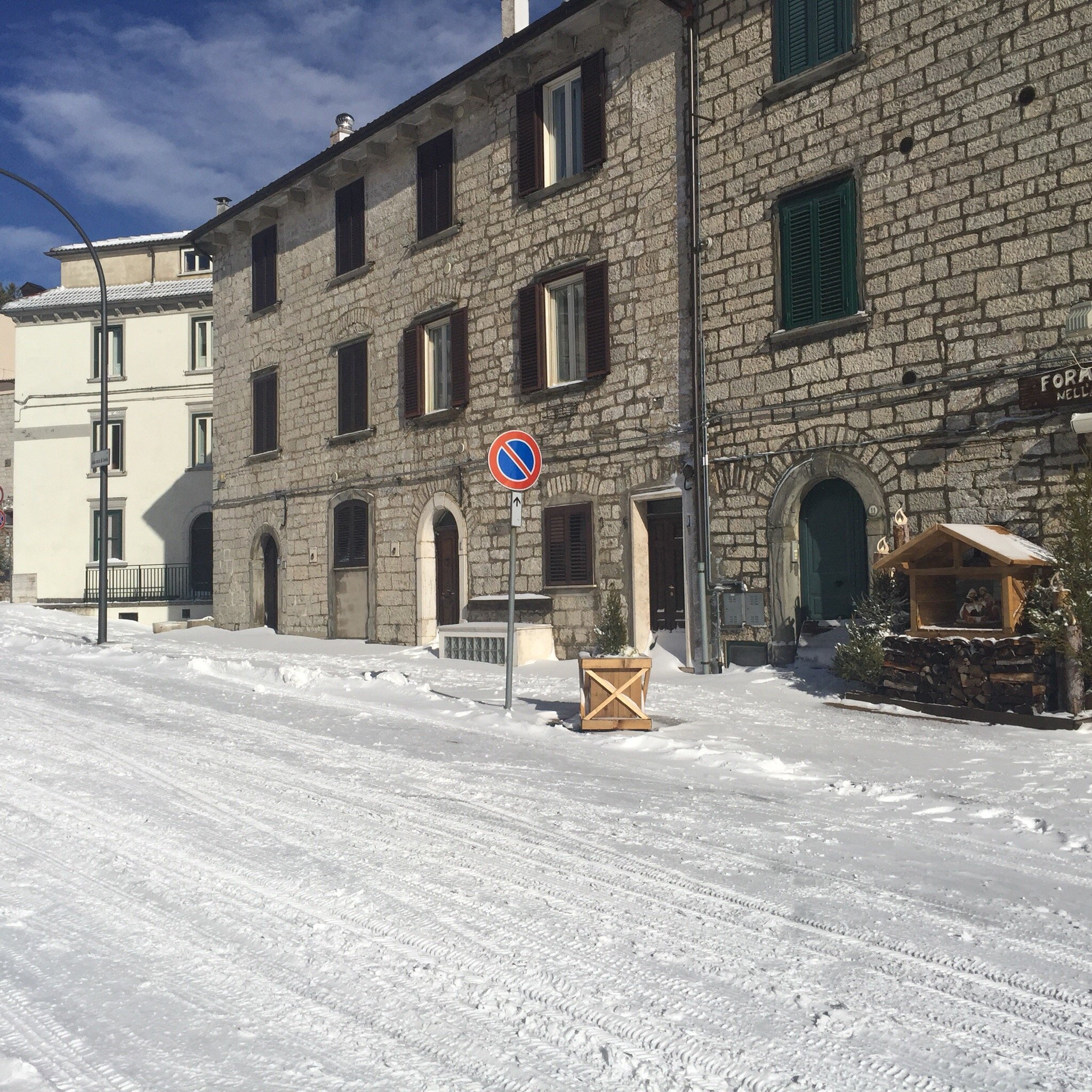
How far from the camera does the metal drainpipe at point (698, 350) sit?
1259cm

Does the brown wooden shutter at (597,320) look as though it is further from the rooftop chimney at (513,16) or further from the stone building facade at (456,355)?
the rooftop chimney at (513,16)

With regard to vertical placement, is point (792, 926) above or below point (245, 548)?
below

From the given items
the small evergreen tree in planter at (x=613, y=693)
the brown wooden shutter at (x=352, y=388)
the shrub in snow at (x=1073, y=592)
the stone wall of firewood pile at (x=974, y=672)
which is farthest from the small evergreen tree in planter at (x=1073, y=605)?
the brown wooden shutter at (x=352, y=388)

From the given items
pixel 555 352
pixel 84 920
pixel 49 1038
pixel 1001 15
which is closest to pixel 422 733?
pixel 84 920

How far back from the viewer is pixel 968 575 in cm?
905

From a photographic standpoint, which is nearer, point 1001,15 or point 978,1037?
point 978,1037

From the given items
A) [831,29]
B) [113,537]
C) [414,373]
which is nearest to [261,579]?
[414,373]

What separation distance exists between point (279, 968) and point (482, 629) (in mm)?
11092

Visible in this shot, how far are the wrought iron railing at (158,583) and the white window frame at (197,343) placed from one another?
559 centimetres

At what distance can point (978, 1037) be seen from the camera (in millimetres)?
2951

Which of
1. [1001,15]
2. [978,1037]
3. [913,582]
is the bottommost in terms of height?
[978,1037]

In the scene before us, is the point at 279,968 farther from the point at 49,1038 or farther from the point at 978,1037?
the point at 978,1037

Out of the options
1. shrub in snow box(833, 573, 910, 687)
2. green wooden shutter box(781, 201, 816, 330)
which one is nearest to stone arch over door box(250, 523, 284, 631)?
green wooden shutter box(781, 201, 816, 330)

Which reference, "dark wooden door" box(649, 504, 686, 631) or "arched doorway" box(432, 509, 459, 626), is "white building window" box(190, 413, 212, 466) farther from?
"dark wooden door" box(649, 504, 686, 631)
